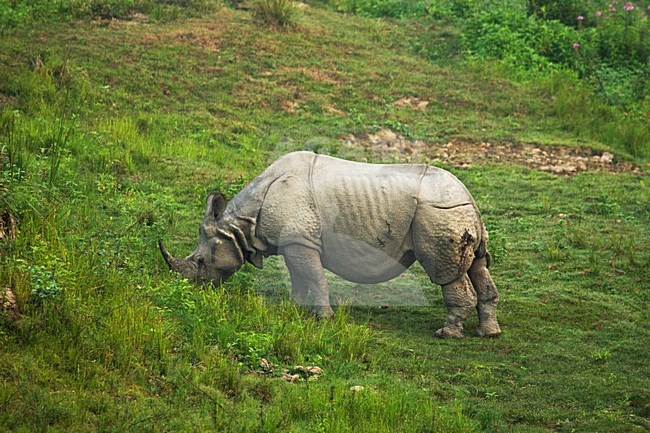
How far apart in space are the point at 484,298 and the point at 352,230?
1406mm

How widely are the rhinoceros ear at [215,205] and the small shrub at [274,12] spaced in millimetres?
10457

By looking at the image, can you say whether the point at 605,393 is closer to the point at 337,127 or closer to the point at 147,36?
the point at 337,127

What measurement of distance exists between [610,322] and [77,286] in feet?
16.5

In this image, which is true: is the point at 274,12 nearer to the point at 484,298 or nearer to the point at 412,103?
the point at 412,103

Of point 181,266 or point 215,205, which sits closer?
point 181,266

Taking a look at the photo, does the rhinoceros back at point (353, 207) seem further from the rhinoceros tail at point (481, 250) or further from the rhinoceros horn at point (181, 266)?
the rhinoceros horn at point (181, 266)

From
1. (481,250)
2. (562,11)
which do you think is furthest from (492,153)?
(562,11)

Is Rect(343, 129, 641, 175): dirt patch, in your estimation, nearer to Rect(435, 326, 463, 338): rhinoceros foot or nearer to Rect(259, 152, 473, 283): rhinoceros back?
Rect(259, 152, 473, 283): rhinoceros back

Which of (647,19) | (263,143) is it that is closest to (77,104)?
(263,143)

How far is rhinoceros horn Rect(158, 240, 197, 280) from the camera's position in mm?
8516

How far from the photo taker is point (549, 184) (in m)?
13.8

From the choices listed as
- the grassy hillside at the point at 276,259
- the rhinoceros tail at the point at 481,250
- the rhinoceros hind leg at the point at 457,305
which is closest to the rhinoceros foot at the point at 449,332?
the rhinoceros hind leg at the point at 457,305

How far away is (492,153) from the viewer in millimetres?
14945

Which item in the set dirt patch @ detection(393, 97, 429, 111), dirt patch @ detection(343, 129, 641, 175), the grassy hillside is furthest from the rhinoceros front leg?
dirt patch @ detection(393, 97, 429, 111)
